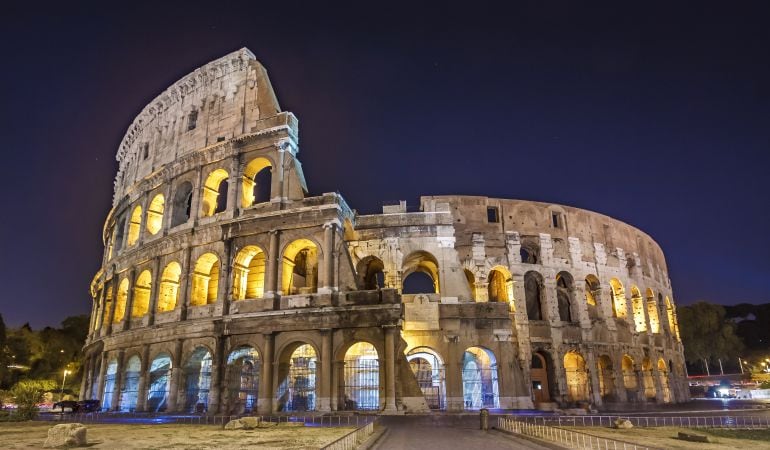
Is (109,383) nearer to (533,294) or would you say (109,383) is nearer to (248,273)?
(248,273)

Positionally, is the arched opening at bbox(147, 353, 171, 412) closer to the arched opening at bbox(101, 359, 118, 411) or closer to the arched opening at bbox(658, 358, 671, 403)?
the arched opening at bbox(101, 359, 118, 411)

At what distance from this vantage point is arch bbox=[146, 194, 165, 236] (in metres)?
25.7

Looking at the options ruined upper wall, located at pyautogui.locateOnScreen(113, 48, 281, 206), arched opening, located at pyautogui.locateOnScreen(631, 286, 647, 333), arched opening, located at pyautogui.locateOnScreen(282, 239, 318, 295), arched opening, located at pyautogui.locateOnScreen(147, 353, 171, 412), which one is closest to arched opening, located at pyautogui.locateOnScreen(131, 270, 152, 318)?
arched opening, located at pyautogui.locateOnScreen(147, 353, 171, 412)

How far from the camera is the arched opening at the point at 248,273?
69.6 ft

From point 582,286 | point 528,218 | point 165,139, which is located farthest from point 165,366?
point 582,286

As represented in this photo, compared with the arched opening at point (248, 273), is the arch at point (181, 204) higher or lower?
higher

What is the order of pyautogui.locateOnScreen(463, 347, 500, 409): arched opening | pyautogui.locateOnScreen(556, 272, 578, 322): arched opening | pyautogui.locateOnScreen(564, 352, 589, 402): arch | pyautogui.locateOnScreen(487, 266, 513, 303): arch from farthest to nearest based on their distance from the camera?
pyautogui.locateOnScreen(556, 272, 578, 322): arched opening < pyautogui.locateOnScreen(487, 266, 513, 303): arch < pyautogui.locateOnScreen(564, 352, 589, 402): arch < pyautogui.locateOnScreen(463, 347, 500, 409): arched opening

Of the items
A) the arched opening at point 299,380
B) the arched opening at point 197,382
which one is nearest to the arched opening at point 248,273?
the arched opening at point 197,382

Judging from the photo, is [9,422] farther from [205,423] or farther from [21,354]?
[21,354]

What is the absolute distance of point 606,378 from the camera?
26484mm

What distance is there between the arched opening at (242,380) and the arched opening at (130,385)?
492 cm

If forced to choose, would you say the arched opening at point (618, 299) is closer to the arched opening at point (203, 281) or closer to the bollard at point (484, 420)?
the bollard at point (484, 420)

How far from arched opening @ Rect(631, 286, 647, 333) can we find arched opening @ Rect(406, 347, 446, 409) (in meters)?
14.0

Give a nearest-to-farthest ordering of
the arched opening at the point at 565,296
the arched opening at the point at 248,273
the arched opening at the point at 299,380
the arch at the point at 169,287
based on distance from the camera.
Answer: the arched opening at the point at 299,380 → the arched opening at the point at 248,273 → the arch at the point at 169,287 → the arched opening at the point at 565,296
